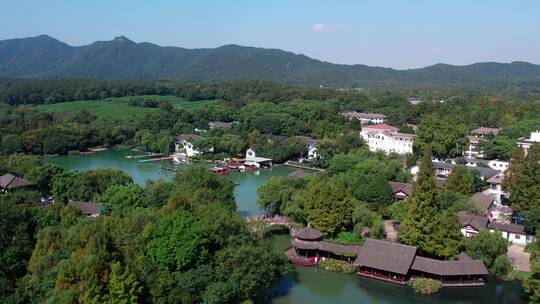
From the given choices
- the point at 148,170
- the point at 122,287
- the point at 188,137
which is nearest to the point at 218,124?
the point at 188,137

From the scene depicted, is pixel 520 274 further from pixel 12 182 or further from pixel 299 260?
pixel 12 182

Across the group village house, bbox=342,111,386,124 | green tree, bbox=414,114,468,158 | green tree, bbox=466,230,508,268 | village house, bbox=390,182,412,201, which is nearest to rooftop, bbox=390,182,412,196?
village house, bbox=390,182,412,201

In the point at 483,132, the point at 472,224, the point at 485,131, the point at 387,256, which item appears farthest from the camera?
the point at 485,131

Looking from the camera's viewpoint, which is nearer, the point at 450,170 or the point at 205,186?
the point at 205,186

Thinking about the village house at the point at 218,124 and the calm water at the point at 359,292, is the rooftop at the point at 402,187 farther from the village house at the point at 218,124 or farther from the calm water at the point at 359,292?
the village house at the point at 218,124

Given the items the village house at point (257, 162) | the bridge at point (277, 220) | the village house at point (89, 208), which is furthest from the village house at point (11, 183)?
the village house at point (257, 162)

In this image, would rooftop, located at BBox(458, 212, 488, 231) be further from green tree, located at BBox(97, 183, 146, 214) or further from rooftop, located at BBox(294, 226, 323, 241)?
green tree, located at BBox(97, 183, 146, 214)

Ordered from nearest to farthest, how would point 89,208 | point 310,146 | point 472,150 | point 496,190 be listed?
point 89,208
point 496,190
point 472,150
point 310,146

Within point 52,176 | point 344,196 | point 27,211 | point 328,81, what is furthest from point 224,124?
point 328,81
